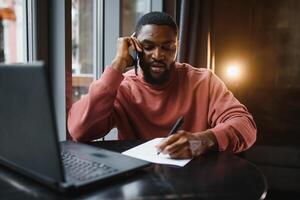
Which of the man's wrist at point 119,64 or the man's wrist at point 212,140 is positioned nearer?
the man's wrist at point 212,140

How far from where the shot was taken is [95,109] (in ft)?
4.30

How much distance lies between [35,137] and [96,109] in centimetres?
63

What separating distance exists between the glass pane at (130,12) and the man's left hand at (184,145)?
1413 mm

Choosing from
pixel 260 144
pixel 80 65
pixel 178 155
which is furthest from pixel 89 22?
pixel 260 144

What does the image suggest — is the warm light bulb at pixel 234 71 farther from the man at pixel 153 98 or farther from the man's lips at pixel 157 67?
the man's lips at pixel 157 67

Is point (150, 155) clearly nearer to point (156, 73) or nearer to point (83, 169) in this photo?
point (83, 169)

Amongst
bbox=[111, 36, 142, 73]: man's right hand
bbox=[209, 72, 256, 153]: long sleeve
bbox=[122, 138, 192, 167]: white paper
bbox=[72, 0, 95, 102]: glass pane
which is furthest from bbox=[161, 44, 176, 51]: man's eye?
bbox=[72, 0, 95, 102]: glass pane

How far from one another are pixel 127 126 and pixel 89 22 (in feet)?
3.29

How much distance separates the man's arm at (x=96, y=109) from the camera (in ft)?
4.27

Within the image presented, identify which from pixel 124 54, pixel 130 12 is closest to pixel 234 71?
pixel 130 12

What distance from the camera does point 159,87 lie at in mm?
1545

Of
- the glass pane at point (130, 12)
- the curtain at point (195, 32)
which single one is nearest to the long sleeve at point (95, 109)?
the glass pane at point (130, 12)

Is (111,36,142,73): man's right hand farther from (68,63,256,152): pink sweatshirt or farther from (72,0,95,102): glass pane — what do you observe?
(72,0,95,102): glass pane

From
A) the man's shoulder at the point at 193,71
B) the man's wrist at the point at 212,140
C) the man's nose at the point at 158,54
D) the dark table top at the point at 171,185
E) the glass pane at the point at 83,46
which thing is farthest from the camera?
the glass pane at the point at 83,46
